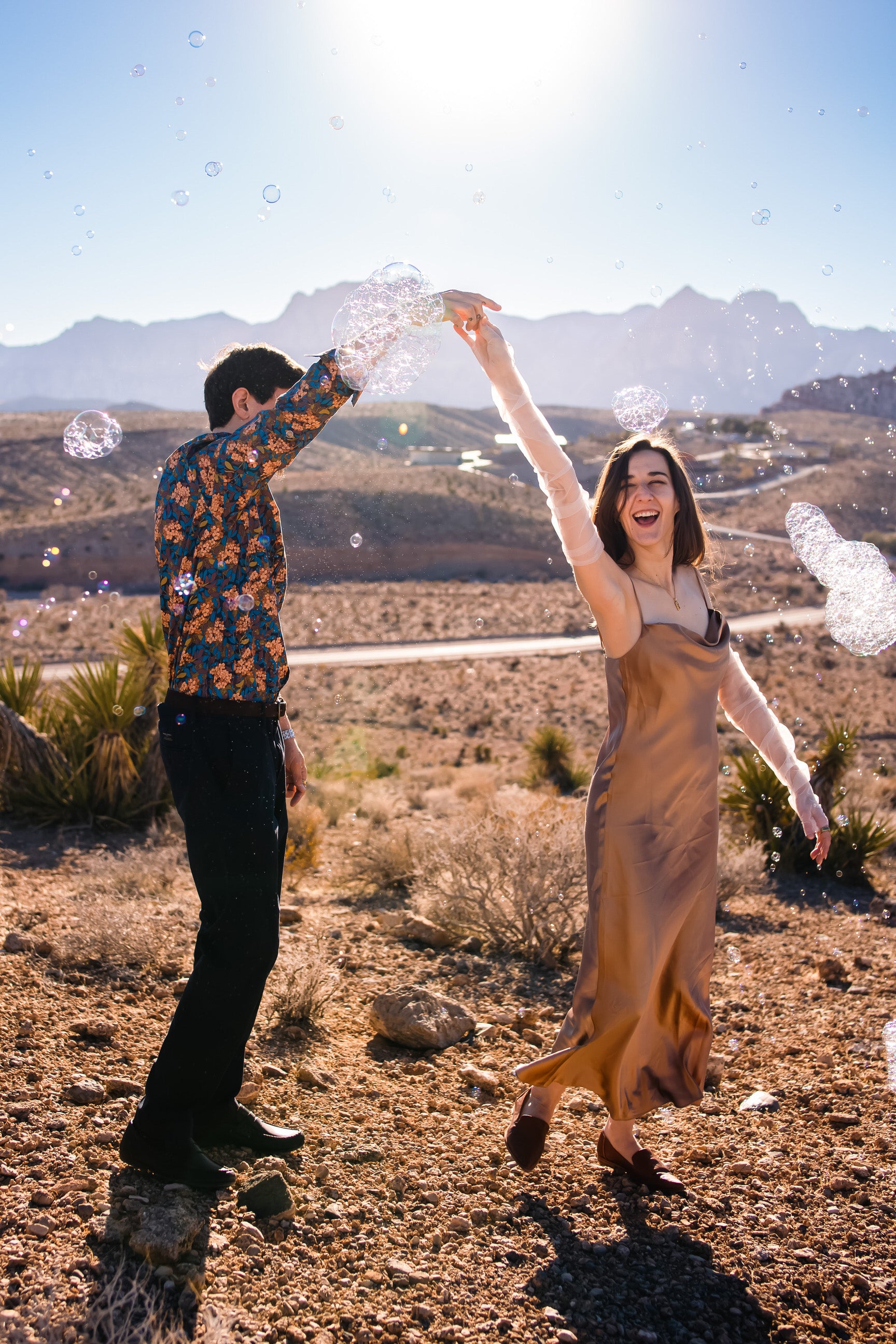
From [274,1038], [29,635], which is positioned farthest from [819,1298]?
[29,635]

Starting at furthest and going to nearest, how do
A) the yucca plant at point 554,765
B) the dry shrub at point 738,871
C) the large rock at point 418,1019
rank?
the yucca plant at point 554,765, the dry shrub at point 738,871, the large rock at point 418,1019

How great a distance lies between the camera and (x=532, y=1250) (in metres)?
2.65

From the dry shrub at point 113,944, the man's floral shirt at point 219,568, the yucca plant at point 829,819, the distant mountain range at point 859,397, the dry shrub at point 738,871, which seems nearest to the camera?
the man's floral shirt at point 219,568

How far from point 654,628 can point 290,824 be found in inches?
199

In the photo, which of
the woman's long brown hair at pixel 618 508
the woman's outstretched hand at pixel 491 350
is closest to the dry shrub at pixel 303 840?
the woman's long brown hair at pixel 618 508

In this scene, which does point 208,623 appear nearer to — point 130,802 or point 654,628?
point 654,628

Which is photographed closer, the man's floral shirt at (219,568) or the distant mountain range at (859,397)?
the man's floral shirt at (219,568)

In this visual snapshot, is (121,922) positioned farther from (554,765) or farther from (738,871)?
(554,765)

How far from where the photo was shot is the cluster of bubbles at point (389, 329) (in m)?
2.54

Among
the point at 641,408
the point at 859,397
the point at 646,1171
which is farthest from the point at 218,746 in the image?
the point at 859,397

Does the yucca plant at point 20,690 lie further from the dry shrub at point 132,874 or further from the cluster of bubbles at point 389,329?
the cluster of bubbles at point 389,329

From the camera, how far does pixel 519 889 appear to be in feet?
16.6

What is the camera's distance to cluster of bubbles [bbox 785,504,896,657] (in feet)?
21.2

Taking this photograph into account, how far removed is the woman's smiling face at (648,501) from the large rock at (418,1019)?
2063 millimetres
